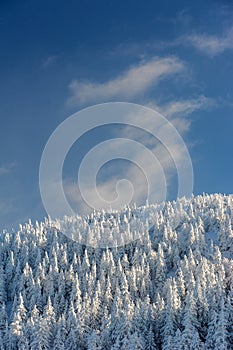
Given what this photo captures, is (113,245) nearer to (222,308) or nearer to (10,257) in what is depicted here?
(10,257)

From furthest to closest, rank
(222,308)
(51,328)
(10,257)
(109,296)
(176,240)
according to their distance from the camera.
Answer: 1. (10,257)
2. (176,240)
3. (109,296)
4. (51,328)
5. (222,308)

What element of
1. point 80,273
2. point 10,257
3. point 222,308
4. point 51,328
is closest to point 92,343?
Answer: point 51,328

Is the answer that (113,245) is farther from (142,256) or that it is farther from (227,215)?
(227,215)

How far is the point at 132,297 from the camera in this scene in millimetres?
131875

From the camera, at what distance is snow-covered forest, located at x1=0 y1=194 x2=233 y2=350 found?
8875cm

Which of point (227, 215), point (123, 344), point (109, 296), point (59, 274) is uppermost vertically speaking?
point (227, 215)

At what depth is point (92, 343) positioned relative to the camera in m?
92.2

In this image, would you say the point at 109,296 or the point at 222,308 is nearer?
the point at 222,308

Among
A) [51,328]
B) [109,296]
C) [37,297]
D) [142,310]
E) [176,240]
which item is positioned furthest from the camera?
[176,240]

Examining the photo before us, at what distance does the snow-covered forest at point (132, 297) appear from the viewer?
291 feet

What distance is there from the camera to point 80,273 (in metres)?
164

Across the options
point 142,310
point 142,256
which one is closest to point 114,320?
point 142,310

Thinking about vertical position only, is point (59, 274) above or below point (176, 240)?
below

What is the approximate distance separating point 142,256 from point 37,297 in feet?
131
